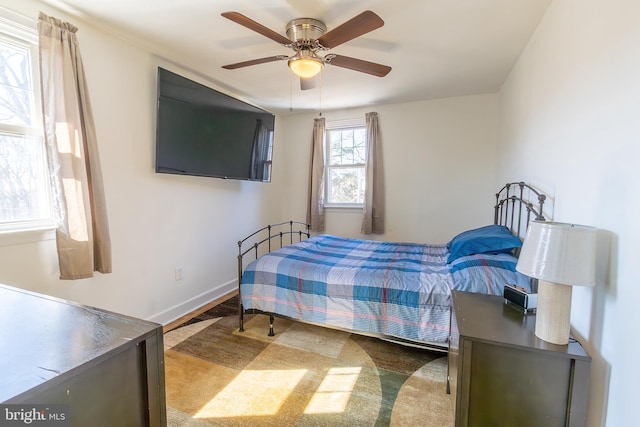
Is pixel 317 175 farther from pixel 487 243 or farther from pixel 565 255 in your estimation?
pixel 565 255

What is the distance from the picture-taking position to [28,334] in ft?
2.72

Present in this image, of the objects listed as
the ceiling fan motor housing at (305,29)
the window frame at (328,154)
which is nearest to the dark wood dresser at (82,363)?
the ceiling fan motor housing at (305,29)

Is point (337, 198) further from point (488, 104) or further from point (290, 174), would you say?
point (488, 104)

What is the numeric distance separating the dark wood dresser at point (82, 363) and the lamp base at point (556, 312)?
141cm

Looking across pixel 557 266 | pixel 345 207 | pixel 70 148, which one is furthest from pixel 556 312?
pixel 345 207

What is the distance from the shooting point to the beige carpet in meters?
1.63

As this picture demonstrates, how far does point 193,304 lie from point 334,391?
1.88m

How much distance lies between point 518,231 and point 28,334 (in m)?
2.96

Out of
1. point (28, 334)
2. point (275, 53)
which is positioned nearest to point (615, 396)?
point (28, 334)

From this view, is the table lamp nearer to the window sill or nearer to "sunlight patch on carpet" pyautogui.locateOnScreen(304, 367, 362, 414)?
"sunlight patch on carpet" pyautogui.locateOnScreen(304, 367, 362, 414)

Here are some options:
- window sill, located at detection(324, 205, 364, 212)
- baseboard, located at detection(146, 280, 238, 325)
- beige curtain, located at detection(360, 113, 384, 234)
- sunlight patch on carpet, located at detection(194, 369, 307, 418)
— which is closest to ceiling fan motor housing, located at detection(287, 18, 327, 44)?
beige curtain, located at detection(360, 113, 384, 234)

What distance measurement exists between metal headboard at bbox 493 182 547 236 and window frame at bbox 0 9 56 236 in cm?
316

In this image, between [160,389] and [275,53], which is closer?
[160,389]

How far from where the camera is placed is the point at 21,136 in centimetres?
182
